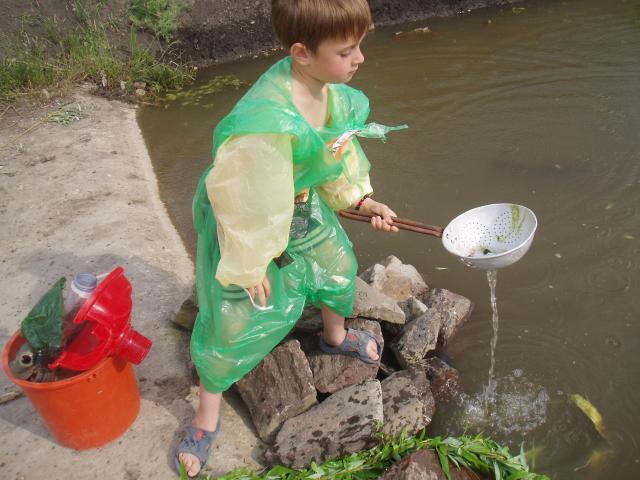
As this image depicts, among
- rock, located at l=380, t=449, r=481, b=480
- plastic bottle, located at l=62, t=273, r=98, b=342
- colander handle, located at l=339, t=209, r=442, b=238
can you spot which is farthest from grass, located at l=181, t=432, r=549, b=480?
colander handle, located at l=339, t=209, r=442, b=238

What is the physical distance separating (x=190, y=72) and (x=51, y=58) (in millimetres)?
1435

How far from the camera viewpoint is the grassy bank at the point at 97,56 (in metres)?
5.99

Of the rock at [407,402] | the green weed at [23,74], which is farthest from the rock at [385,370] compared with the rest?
the green weed at [23,74]

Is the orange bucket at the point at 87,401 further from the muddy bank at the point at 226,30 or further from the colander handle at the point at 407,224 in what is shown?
the muddy bank at the point at 226,30

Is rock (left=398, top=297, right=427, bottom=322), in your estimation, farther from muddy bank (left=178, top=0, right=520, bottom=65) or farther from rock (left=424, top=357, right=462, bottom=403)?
muddy bank (left=178, top=0, right=520, bottom=65)


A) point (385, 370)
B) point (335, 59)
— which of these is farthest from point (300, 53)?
point (385, 370)

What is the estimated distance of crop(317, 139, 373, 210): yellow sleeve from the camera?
8.33 feet

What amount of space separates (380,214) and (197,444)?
46.0 inches

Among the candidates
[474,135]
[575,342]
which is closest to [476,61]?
[474,135]

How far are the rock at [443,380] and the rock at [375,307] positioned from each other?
0.26 metres

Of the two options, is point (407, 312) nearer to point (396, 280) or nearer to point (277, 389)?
point (396, 280)

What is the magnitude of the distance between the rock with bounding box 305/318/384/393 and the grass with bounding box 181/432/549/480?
1.27 feet

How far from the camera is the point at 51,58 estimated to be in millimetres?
6414

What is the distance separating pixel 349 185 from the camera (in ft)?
8.39
